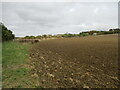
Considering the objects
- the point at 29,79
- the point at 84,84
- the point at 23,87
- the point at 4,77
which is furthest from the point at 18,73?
the point at 84,84

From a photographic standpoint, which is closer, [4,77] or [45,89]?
[45,89]

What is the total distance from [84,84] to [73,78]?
32 centimetres

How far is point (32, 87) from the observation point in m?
1.87

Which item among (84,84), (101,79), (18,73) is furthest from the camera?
(18,73)

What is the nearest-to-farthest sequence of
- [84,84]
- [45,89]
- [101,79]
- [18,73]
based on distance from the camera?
1. [45,89]
2. [84,84]
3. [101,79]
4. [18,73]

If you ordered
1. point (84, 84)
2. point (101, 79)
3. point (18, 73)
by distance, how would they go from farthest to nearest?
point (18, 73), point (101, 79), point (84, 84)

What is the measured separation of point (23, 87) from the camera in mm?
1869

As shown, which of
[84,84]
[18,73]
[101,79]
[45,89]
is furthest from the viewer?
[18,73]

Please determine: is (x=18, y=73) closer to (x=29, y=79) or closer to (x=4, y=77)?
(x=4, y=77)

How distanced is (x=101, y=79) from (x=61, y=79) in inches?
34.7

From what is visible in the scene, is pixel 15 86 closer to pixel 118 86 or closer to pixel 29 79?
pixel 29 79

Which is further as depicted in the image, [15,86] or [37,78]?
[37,78]

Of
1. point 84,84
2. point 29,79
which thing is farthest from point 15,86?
point 84,84

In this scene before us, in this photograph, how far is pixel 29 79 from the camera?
2.17 meters
